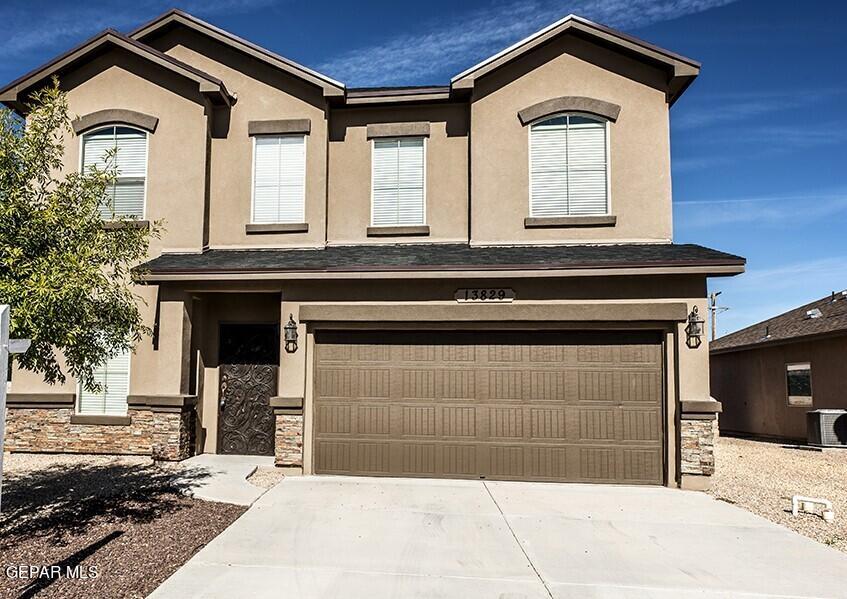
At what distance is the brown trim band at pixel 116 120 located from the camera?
1151 cm

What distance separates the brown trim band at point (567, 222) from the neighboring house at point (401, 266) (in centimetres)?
7

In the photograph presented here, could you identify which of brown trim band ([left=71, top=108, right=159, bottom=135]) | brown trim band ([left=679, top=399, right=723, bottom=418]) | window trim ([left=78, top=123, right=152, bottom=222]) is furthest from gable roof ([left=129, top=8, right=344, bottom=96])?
brown trim band ([left=679, top=399, right=723, bottom=418])

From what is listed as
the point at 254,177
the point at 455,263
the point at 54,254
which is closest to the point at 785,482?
the point at 455,263

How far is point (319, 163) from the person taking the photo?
11.6 m

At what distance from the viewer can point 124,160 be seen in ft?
38.1

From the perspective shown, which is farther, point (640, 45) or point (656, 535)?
point (640, 45)

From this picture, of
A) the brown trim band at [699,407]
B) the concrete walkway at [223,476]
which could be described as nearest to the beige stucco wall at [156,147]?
the concrete walkway at [223,476]

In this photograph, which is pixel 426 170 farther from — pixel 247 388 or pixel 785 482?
pixel 785 482

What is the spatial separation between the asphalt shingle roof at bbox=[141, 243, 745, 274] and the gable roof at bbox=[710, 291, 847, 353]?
29.3ft

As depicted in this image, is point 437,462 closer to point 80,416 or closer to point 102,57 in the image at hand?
point 80,416

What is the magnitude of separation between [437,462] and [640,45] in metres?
8.57

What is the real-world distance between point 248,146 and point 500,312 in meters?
6.26

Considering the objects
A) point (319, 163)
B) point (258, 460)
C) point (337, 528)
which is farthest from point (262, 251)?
point (337, 528)

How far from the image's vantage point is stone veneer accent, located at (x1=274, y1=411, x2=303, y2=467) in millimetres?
9914
